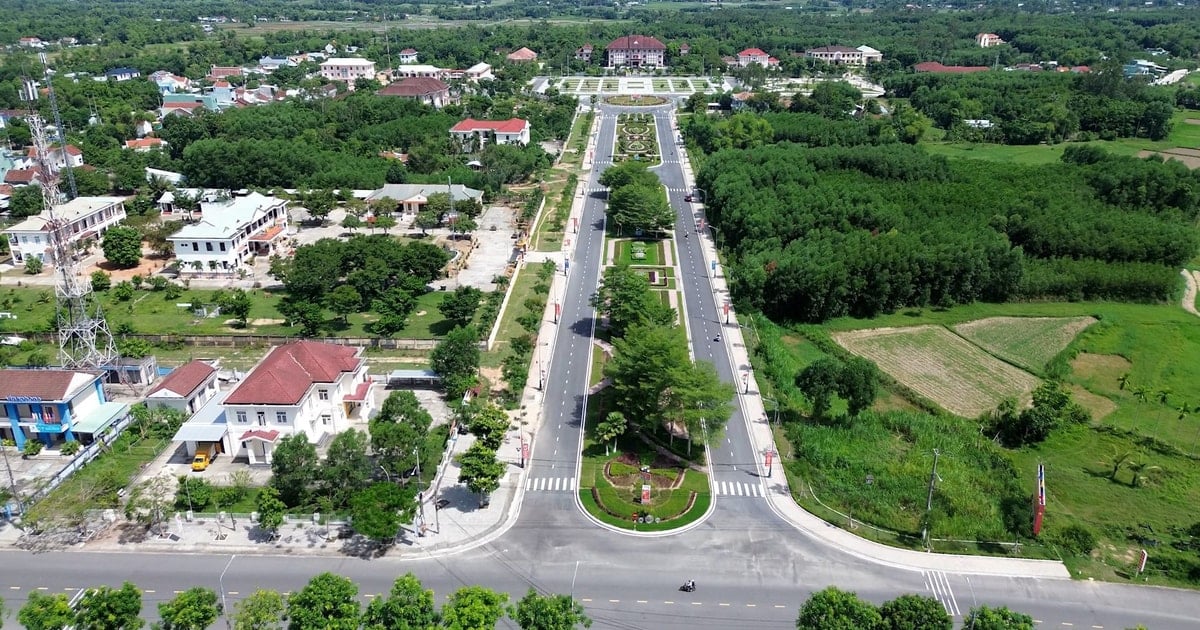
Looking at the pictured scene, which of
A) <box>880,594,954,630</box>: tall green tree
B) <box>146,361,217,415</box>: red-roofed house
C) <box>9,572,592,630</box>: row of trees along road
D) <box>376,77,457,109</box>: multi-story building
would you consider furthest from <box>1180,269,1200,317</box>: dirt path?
<box>376,77,457,109</box>: multi-story building

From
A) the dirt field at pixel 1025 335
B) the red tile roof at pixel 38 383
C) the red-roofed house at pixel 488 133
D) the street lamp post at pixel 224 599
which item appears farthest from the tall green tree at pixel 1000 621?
the red-roofed house at pixel 488 133

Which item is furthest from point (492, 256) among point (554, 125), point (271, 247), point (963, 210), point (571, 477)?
point (554, 125)

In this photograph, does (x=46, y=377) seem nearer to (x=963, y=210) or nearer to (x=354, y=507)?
(x=354, y=507)

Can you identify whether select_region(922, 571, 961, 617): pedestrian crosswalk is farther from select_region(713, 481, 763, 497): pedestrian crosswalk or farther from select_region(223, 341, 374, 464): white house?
select_region(223, 341, 374, 464): white house

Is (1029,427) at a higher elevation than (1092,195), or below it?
below

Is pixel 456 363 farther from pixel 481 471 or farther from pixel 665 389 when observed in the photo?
pixel 665 389

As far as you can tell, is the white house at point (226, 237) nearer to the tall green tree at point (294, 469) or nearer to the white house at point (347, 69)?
the tall green tree at point (294, 469)

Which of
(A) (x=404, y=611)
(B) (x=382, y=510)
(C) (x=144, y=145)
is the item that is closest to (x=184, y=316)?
(B) (x=382, y=510)
